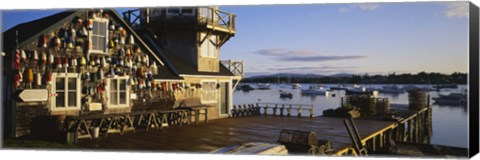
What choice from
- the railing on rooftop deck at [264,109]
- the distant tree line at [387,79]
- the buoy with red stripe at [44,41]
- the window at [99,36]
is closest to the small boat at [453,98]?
the distant tree line at [387,79]

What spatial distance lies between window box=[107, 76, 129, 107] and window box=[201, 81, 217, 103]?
12.3 feet

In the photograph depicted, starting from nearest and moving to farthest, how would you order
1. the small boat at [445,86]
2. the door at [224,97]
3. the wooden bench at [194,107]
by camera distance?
the small boat at [445,86], the wooden bench at [194,107], the door at [224,97]

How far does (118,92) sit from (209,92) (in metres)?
4.55

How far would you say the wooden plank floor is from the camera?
12.0 metres

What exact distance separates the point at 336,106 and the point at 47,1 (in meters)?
11.9

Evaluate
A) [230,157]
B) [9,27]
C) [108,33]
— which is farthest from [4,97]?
[230,157]

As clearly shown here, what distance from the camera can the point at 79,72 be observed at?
42.2 ft

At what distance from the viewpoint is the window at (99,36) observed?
1320cm

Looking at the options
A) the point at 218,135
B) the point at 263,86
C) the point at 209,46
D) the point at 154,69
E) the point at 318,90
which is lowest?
the point at 218,135

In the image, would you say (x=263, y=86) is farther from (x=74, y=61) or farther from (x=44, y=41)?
(x=44, y=41)

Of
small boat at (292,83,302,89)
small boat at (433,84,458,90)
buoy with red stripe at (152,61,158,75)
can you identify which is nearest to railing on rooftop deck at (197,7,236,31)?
buoy with red stripe at (152,61,158,75)

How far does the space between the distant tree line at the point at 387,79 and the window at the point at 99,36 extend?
14.8ft

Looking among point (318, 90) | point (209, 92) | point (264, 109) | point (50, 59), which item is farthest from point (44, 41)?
point (264, 109)

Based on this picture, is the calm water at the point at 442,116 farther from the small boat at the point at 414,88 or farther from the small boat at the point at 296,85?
the small boat at the point at 414,88
